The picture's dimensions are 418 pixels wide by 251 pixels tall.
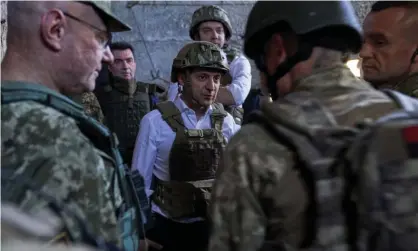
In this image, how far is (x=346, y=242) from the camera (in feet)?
5.73

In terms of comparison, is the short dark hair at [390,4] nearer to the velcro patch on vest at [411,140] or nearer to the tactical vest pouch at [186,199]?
the velcro patch on vest at [411,140]

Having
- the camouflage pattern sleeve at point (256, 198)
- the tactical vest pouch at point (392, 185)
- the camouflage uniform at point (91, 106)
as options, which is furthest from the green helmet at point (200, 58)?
the tactical vest pouch at point (392, 185)

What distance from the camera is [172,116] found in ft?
12.4

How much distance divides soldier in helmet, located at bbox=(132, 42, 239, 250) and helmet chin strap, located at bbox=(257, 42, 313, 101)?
165 centimetres

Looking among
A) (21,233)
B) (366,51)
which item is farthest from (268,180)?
(366,51)

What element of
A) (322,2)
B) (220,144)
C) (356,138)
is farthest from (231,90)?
(356,138)

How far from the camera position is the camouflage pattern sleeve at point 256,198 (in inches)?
69.9

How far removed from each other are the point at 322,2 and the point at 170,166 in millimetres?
2028

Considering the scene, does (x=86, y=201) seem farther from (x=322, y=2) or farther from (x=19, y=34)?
(x=322, y=2)

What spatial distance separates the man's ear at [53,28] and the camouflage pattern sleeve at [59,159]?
265mm

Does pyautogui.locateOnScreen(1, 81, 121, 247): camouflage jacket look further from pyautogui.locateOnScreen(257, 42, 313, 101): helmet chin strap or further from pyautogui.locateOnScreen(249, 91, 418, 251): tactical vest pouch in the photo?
pyautogui.locateOnScreen(257, 42, 313, 101): helmet chin strap

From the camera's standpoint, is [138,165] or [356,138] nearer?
[356,138]

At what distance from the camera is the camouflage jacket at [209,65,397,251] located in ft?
5.82

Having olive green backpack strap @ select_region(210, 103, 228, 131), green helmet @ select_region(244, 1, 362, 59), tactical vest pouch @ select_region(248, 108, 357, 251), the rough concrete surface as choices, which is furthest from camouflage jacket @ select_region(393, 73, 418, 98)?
the rough concrete surface
